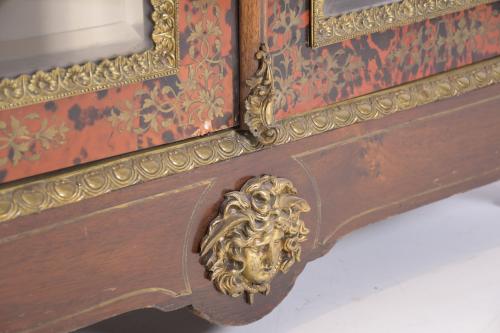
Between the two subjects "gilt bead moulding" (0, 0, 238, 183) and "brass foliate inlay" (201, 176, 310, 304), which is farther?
"brass foliate inlay" (201, 176, 310, 304)

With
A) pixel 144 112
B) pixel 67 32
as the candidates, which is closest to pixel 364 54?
pixel 144 112

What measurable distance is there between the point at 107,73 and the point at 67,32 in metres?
0.09

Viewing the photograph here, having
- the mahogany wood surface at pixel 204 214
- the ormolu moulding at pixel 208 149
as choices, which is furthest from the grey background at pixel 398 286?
the ormolu moulding at pixel 208 149

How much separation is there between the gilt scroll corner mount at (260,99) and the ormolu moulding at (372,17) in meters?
0.11

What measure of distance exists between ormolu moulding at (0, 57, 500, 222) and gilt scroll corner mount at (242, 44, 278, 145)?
0.10ft

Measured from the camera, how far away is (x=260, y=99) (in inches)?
70.6

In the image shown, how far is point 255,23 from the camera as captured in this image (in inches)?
69.1

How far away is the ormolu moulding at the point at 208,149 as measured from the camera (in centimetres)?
157

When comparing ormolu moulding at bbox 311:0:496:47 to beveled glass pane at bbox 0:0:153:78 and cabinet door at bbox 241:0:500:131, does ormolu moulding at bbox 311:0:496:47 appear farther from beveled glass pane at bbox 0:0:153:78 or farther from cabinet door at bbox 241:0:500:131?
beveled glass pane at bbox 0:0:153:78

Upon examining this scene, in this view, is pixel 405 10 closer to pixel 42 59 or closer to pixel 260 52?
pixel 260 52

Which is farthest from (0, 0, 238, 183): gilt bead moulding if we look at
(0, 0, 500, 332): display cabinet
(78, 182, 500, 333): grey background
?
(78, 182, 500, 333): grey background

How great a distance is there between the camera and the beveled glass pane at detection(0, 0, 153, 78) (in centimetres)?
148

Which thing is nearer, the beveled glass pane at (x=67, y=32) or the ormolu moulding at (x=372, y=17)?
the beveled glass pane at (x=67, y=32)

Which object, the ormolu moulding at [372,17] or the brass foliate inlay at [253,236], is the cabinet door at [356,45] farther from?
the brass foliate inlay at [253,236]
